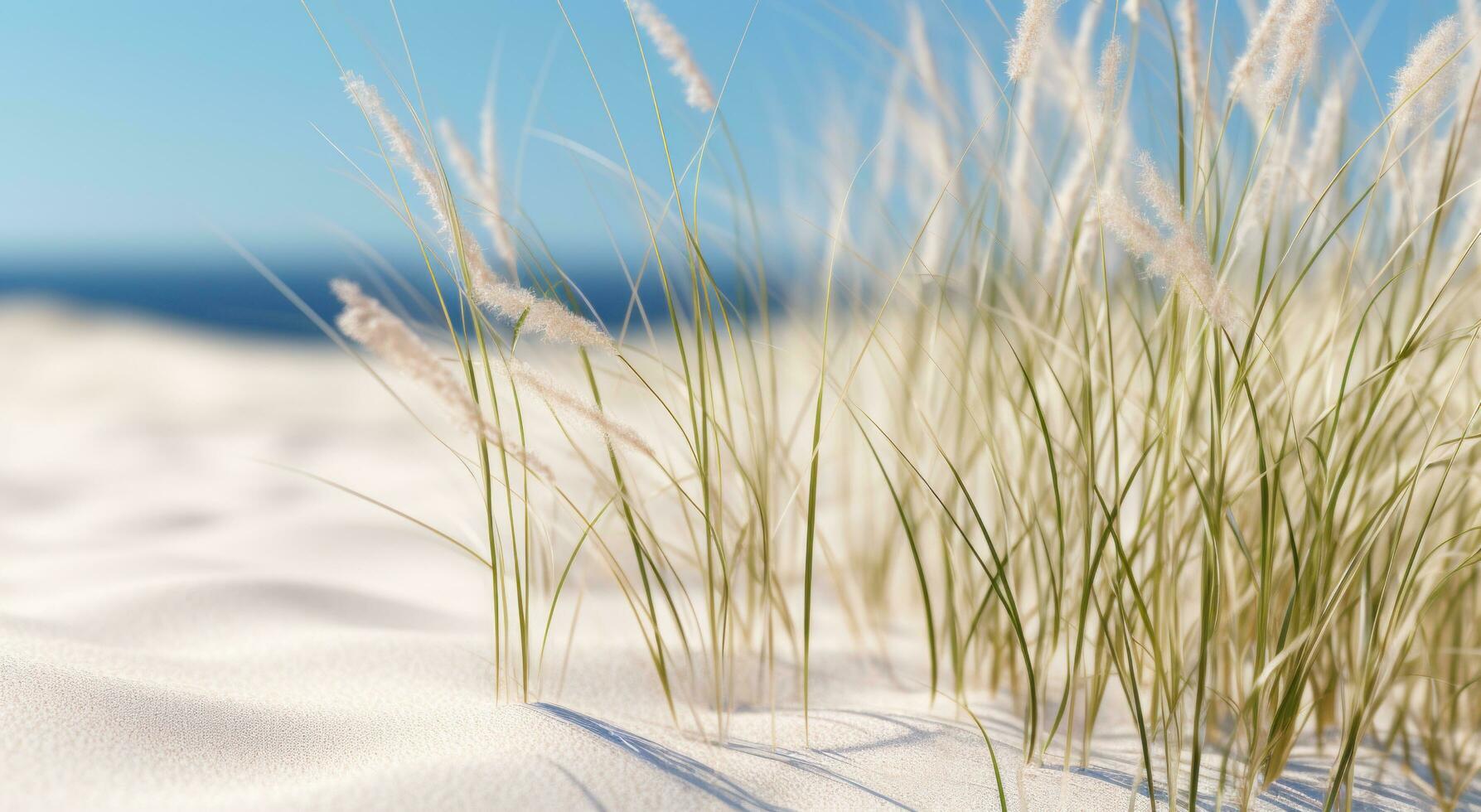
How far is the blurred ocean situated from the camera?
148cm

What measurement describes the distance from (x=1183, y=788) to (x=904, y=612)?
91cm

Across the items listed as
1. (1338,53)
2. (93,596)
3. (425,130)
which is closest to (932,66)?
(1338,53)

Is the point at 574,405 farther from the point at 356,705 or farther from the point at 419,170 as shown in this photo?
the point at 356,705

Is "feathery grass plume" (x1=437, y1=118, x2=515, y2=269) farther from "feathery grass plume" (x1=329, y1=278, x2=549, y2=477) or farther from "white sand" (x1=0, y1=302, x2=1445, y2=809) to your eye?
"white sand" (x1=0, y1=302, x2=1445, y2=809)

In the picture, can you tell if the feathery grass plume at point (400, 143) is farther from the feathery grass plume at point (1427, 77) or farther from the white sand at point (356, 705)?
the feathery grass plume at point (1427, 77)

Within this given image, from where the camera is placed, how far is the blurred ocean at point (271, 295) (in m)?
1.48

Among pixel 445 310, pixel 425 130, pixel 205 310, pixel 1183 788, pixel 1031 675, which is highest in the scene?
pixel 205 310

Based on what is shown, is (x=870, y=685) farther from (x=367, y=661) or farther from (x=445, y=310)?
(x=445, y=310)

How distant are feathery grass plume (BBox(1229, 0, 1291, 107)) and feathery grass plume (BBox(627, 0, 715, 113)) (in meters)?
0.53

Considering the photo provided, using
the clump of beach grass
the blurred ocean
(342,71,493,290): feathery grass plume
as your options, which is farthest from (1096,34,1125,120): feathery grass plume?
A: (342,71,493,290): feathery grass plume

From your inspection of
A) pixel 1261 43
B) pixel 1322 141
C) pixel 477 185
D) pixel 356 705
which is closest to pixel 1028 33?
pixel 1261 43

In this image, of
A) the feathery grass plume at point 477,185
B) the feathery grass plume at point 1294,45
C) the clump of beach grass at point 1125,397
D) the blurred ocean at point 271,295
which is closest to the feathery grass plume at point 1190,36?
the clump of beach grass at point 1125,397

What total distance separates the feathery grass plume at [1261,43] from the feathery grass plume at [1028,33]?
8.1 inches

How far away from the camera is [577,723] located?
1.12 meters
